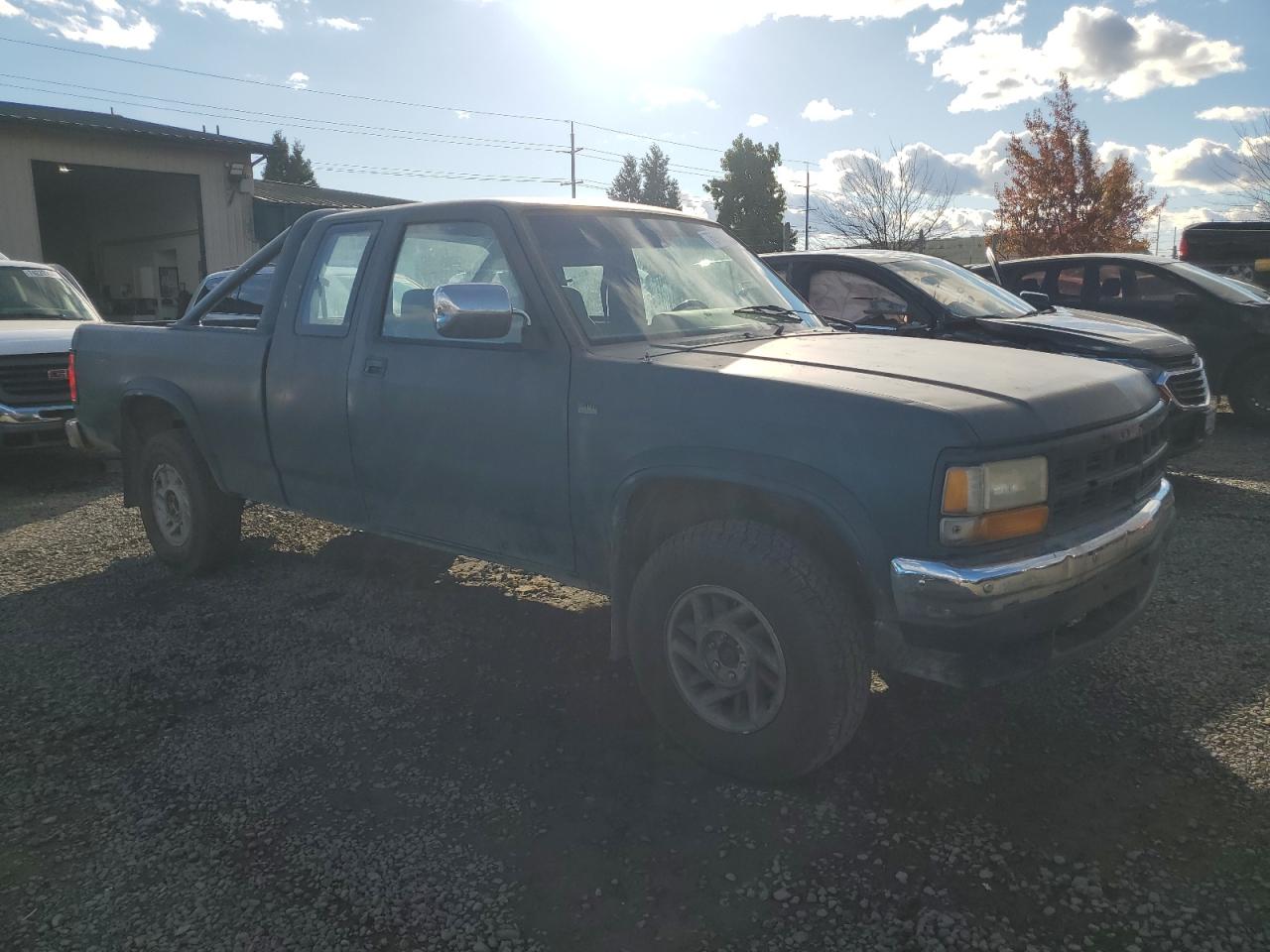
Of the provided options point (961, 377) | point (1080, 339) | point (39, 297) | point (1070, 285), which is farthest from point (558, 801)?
point (39, 297)

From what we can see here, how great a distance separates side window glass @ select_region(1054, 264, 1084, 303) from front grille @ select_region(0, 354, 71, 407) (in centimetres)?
950

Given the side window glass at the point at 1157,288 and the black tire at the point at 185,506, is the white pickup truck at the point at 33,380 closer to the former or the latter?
the black tire at the point at 185,506

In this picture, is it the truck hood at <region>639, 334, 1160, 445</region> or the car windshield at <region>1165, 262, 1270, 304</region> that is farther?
the car windshield at <region>1165, 262, 1270, 304</region>

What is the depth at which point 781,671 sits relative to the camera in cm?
273

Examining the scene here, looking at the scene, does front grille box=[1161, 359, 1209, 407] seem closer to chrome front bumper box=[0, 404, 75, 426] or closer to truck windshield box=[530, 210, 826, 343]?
truck windshield box=[530, 210, 826, 343]

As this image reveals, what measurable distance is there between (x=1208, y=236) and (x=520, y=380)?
1275 centimetres

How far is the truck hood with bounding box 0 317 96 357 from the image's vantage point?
8.03 meters

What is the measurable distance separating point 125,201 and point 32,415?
2375cm

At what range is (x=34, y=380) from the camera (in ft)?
26.6

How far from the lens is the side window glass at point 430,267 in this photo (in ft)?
12.4

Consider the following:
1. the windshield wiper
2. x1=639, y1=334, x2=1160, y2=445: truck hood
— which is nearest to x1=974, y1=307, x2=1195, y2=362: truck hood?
the windshield wiper

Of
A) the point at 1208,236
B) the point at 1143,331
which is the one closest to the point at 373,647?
the point at 1143,331

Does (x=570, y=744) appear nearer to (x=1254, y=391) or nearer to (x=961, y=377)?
(x=961, y=377)

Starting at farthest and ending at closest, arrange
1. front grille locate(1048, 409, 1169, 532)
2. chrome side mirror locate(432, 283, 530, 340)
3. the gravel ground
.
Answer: chrome side mirror locate(432, 283, 530, 340) < front grille locate(1048, 409, 1169, 532) < the gravel ground
